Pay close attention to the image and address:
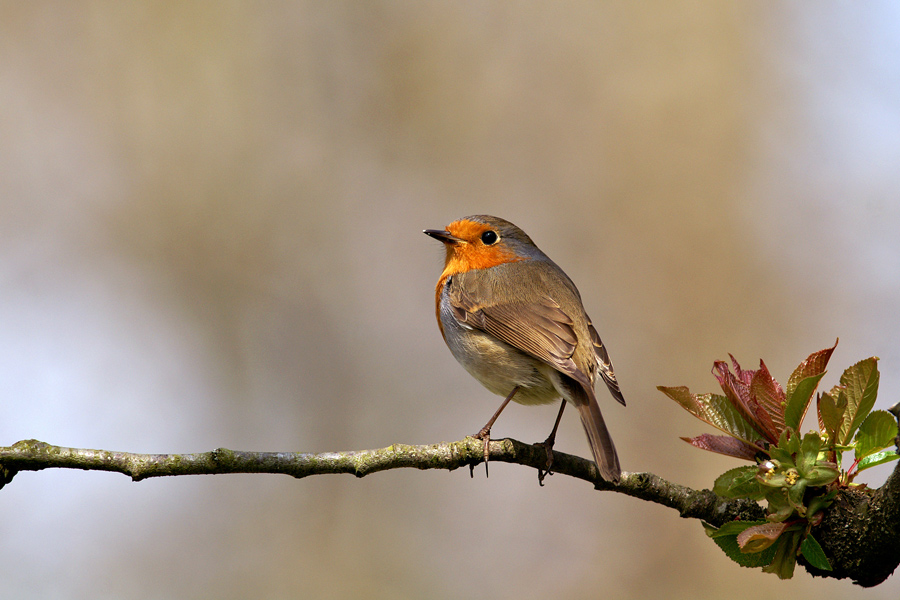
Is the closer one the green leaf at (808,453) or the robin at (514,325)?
the green leaf at (808,453)

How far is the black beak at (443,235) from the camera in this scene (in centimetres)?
436

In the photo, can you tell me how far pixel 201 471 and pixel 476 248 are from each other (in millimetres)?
2787

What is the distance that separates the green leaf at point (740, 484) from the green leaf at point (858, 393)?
0.23 metres

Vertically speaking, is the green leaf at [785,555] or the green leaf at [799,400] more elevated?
the green leaf at [799,400]

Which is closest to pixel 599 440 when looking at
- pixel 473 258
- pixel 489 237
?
pixel 473 258

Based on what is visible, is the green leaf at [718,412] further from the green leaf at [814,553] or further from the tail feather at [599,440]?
the tail feather at [599,440]

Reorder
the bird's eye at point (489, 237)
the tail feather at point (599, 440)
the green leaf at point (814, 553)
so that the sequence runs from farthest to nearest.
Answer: the bird's eye at point (489, 237) → the tail feather at point (599, 440) → the green leaf at point (814, 553)

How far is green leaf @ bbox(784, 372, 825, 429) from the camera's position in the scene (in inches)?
69.7

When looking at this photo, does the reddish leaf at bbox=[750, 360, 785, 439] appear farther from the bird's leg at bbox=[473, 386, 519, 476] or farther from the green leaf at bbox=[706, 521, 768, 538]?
the bird's leg at bbox=[473, 386, 519, 476]

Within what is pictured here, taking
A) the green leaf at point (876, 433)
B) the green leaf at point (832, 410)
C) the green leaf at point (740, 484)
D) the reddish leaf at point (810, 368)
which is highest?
the reddish leaf at point (810, 368)

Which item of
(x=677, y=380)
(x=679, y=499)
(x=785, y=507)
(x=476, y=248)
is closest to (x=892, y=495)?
(x=785, y=507)

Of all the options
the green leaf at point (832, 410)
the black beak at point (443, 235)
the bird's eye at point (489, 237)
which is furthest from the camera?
the bird's eye at point (489, 237)

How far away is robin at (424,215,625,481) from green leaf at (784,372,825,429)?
1.19m

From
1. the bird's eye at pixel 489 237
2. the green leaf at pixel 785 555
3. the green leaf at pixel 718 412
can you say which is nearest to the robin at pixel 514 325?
the bird's eye at pixel 489 237
